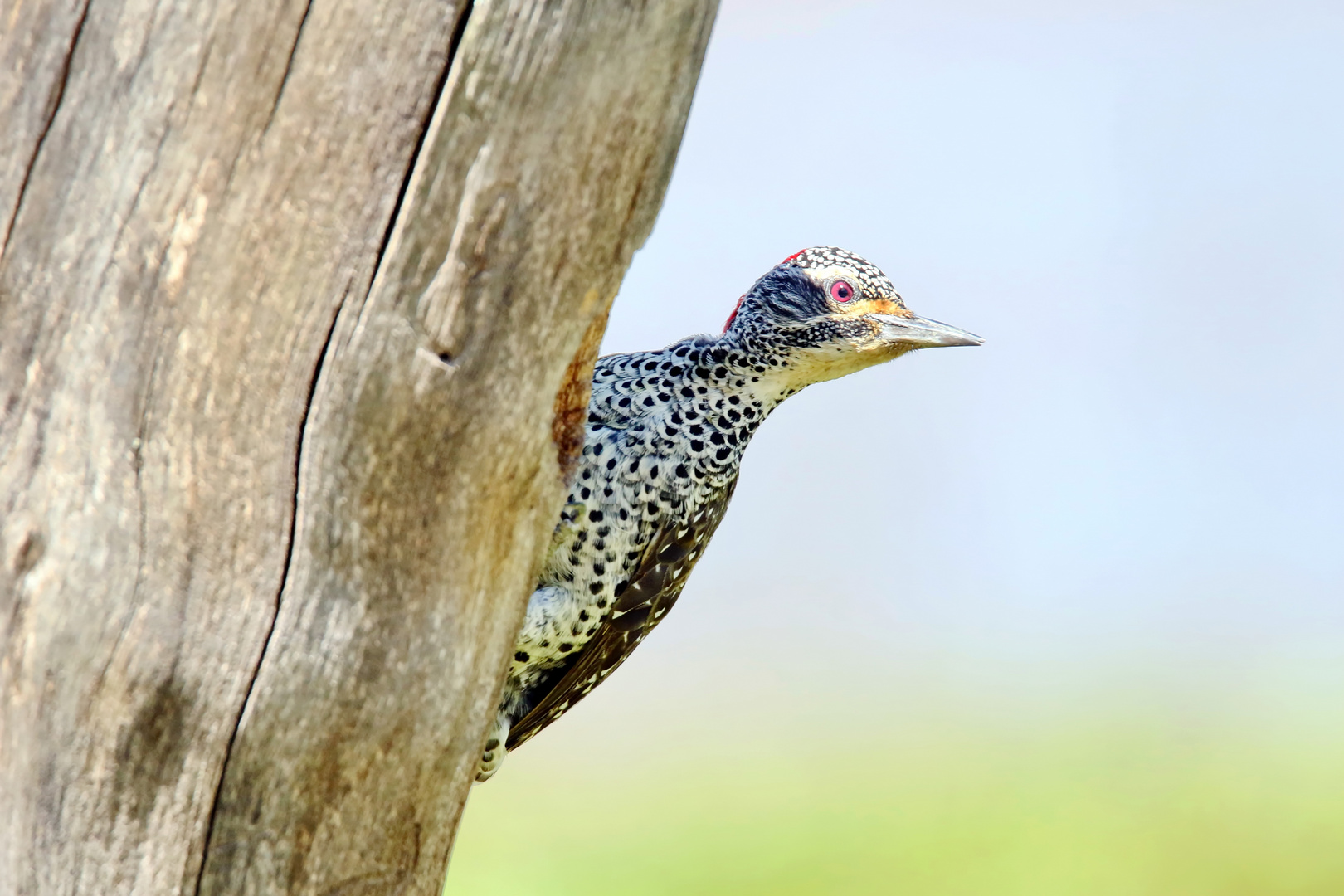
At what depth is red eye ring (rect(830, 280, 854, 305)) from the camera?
3.11 m

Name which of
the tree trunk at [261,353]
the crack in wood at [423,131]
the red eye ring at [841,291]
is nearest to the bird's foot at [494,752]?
the tree trunk at [261,353]

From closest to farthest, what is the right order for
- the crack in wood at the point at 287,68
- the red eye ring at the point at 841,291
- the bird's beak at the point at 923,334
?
the crack in wood at the point at 287,68 < the bird's beak at the point at 923,334 < the red eye ring at the point at 841,291

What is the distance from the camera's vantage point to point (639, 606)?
319 centimetres

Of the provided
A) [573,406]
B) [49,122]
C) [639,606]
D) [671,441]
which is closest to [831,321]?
[671,441]

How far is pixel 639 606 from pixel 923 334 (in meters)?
1.07

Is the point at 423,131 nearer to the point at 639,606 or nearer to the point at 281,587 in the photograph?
the point at 281,587

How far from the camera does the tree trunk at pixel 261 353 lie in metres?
1.64

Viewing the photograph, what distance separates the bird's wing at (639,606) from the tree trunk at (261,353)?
4.10 ft

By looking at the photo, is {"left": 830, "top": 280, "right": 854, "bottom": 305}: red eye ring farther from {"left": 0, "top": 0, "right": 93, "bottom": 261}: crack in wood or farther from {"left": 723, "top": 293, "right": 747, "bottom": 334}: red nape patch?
{"left": 0, "top": 0, "right": 93, "bottom": 261}: crack in wood

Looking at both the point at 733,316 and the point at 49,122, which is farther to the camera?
the point at 733,316

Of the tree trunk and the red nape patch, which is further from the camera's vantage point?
the red nape patch

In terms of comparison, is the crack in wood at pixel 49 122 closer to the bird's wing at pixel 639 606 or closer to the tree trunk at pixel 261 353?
the tree trunk at pixel 261 353

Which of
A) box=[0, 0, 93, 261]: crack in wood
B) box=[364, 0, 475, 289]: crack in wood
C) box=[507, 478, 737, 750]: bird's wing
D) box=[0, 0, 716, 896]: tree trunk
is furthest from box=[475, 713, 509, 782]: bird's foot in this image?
box=[0, 0, 93, 261]: crack in wood

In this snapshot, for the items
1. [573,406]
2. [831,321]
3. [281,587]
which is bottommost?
[281,587]
